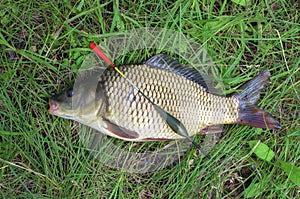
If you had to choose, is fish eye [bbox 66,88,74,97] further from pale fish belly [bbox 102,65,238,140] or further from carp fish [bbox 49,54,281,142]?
pale fish belly [bbox 102,65,238,140]

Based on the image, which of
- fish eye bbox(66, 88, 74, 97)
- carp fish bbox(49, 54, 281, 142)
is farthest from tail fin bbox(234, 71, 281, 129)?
fish eye bbox(66, 88, 74, 97)

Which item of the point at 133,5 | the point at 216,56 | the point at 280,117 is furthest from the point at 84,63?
the point at 280,117

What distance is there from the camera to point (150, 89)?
2.05 m

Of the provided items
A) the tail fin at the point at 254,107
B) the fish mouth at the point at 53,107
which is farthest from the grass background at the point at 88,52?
the fish mouth at the point at 53,107

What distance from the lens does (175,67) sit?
2.19 meters

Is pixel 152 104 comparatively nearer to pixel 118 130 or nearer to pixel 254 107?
pixel 118 130

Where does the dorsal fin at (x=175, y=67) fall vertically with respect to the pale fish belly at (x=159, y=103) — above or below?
above

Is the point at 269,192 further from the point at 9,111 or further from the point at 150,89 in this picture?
the point at 9,111

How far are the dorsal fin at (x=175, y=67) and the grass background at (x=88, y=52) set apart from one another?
0.66 feet

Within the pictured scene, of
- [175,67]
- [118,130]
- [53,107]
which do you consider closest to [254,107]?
[175,67]

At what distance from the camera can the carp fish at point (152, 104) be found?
1985 mm

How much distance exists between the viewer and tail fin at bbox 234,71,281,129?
88.2 inches

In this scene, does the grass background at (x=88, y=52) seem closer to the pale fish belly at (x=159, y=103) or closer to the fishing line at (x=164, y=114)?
the fishing line at (x=164, y=114)

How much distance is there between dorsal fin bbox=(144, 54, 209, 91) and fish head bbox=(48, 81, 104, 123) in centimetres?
38
